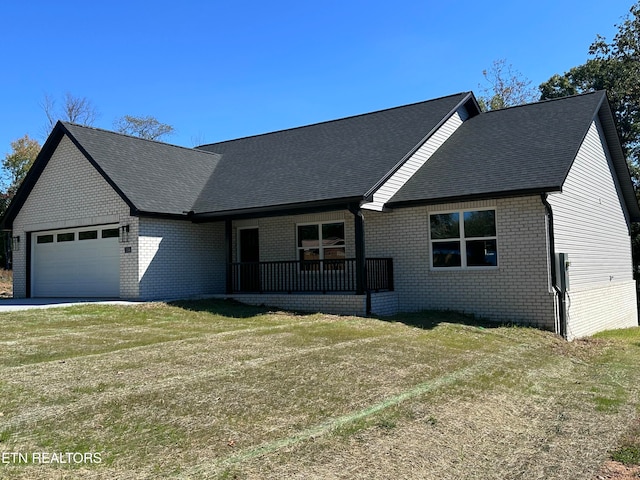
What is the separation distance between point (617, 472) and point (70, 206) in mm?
17128

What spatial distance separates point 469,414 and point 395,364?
2.10m

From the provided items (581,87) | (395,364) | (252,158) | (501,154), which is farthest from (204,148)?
(581,87)

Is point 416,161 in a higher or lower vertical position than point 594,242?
higher

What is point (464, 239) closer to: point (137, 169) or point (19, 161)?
point (137, 169)

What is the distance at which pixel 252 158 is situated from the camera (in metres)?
20.3

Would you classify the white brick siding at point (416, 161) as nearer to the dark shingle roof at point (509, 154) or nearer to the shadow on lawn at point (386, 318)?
the dark shingle roof at point (509, 154)

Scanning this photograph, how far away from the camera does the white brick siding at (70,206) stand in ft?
52.2

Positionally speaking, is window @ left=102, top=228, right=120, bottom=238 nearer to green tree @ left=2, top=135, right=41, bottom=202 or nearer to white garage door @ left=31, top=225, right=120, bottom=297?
white garage door @ left=31, top=225, right=120, bottom=297

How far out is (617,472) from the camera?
14.8 feet

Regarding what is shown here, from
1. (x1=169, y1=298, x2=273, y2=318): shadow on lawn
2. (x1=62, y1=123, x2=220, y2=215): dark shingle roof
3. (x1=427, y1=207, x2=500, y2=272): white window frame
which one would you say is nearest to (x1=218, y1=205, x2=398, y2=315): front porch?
(x1=169, y1=298, x2=273, y2=318): shadow on lawn

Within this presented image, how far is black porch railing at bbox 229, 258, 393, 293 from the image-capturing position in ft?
49.3

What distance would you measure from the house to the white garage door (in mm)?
57

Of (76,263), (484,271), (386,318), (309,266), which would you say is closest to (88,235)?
(76,263)

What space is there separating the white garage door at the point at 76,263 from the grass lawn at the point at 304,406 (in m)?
6.18
